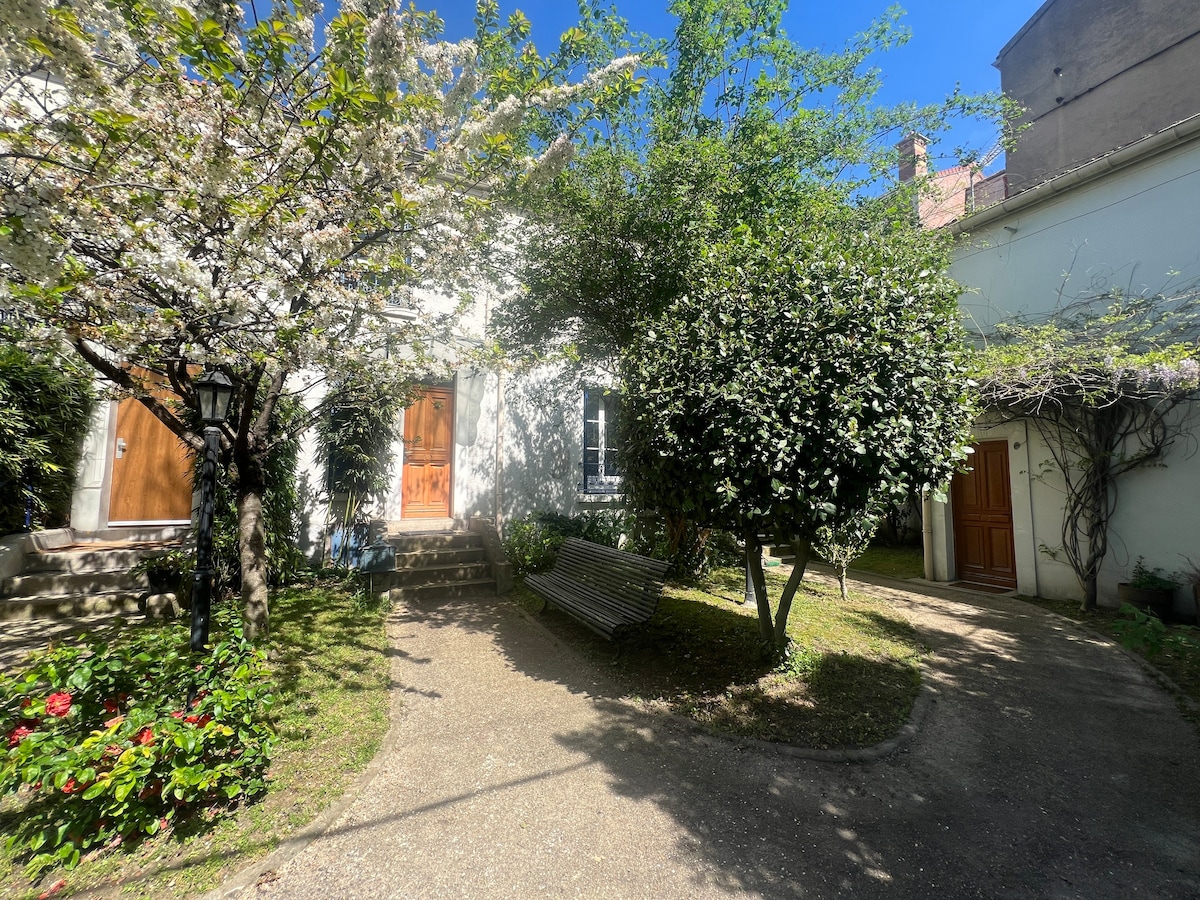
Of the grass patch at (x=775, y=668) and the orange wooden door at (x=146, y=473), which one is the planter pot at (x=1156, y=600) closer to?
the grass patch at (x=775, y=668)

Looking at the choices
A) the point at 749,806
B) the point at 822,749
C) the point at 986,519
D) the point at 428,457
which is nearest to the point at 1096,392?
the point at 986,519

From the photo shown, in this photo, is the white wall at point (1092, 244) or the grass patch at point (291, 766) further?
the white wall at point (1092, 244)

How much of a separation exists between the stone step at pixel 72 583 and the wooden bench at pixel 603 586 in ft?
14.9

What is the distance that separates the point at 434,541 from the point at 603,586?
129 inches

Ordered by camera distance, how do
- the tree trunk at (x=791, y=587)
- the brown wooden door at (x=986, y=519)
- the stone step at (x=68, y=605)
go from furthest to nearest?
1. the brown wooden door at (x=986, y=519)
2. the stone step at (x=68, y=605)
3. the tree trunk at (x=791, y=587)

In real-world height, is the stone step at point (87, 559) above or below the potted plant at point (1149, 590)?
above

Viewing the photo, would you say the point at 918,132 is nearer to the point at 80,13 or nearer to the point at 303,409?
the point at 80,13

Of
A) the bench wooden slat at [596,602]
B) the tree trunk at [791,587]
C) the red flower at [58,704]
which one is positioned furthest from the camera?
the bench wooden slat at [596,602]

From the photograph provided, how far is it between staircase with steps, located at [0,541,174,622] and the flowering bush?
11.4ft

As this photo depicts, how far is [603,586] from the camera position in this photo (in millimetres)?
5426

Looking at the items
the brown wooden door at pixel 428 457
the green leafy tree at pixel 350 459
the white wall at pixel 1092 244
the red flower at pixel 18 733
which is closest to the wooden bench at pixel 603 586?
the green leafy tree at pixel 350 459

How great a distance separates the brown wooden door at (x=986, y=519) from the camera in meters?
7.88

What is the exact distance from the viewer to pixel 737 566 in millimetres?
8812

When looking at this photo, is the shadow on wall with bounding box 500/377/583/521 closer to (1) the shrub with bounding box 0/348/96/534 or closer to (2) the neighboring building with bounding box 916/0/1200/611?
(1) the shrub with bounding box 0/348/96/534
